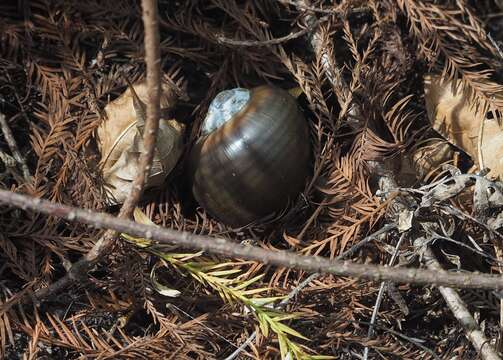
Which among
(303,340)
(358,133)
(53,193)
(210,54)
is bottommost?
(303,340)

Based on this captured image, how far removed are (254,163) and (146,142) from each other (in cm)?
58

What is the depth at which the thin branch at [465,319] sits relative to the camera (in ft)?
5.09

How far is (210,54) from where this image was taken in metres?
1.98

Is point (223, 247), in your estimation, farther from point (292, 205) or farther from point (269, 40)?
point (269, 40)

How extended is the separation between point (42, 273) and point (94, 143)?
418 mm

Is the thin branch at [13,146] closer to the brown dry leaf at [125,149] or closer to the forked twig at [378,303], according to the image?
the brown dry leaf at [125,149]

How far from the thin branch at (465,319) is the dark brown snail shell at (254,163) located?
44cm

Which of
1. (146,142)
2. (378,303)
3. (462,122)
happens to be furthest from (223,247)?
(462,122)

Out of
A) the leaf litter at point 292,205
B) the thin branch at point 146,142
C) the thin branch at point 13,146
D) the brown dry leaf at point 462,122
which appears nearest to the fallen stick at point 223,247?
the thin branch at point 146,142

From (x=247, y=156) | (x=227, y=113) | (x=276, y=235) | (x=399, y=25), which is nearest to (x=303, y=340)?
(x=276, y=235)

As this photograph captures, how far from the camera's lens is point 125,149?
183 cm

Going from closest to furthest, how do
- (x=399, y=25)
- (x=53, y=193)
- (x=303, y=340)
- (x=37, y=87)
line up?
(x=303, y=340) → (x=53, y=193) → (x=37, y=87) → (x=399, y=25)

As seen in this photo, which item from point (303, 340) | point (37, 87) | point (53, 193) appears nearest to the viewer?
point (303, 340)

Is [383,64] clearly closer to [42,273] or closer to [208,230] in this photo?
[208,230]
